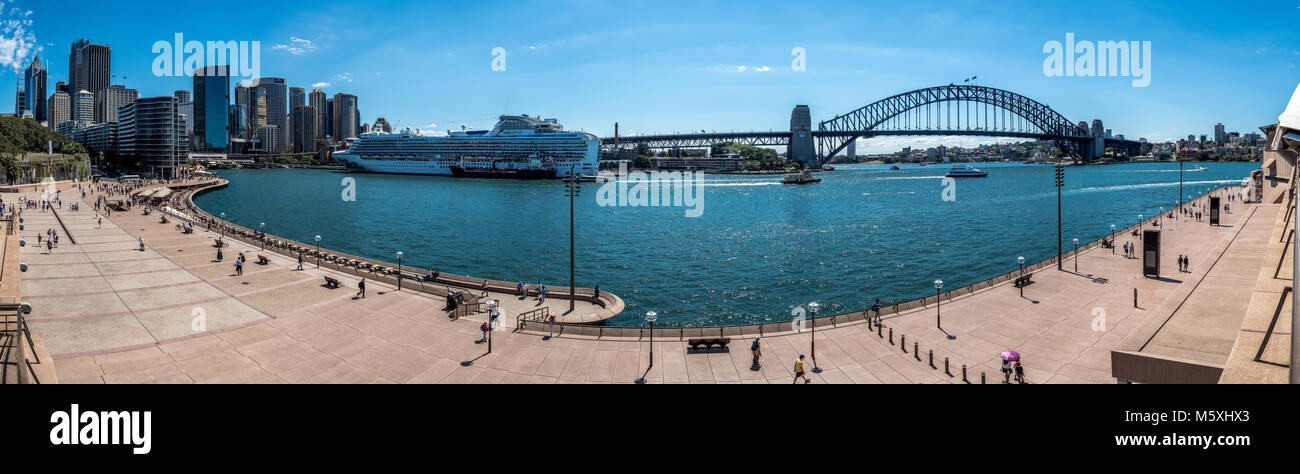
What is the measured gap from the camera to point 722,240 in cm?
3894

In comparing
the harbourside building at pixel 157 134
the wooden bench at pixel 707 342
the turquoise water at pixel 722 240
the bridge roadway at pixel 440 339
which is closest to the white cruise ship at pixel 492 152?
the harbourside building at pixel 157 134

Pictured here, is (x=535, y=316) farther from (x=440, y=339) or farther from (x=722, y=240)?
(x=722, y=240)

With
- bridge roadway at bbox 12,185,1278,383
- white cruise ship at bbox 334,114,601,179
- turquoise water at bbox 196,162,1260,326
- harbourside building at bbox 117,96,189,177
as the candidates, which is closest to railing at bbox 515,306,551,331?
bridge roadway at bbox 12,185,1278,383

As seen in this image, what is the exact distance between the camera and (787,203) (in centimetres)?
7144

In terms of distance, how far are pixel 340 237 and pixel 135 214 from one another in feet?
55.3

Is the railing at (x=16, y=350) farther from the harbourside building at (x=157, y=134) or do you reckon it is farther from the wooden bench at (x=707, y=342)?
the harbourside building at (x=157, y=134)

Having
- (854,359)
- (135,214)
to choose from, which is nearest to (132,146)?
(135,214)

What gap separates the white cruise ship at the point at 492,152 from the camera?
379ft

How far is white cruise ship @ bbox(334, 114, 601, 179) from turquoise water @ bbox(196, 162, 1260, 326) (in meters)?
42.5

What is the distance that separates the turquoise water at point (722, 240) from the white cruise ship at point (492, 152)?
139 ft

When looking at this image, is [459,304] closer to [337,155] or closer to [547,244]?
[547,244]

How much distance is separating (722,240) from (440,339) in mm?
26561

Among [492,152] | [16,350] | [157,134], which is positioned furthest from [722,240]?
[157,134]

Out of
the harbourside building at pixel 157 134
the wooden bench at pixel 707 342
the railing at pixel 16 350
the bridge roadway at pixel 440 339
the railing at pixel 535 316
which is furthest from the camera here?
the harbourside building at pixel 157 134
